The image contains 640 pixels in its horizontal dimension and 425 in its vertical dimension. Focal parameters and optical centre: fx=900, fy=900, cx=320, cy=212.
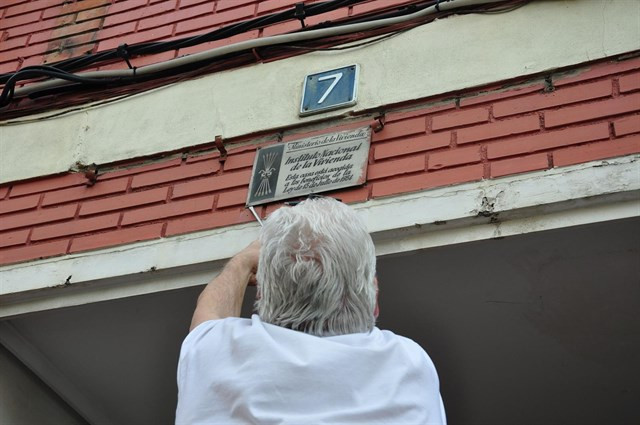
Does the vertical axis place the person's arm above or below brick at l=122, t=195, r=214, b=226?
below

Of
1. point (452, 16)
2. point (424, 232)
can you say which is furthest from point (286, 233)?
point (452, 16)

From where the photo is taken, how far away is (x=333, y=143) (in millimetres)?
3648

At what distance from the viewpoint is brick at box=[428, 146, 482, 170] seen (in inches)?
131

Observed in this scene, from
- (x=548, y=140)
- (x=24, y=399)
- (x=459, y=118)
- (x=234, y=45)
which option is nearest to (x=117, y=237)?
(x=24, y=399)

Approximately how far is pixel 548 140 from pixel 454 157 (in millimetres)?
348

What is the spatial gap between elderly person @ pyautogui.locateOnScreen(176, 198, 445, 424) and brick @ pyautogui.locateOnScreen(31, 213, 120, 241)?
172 centimetres

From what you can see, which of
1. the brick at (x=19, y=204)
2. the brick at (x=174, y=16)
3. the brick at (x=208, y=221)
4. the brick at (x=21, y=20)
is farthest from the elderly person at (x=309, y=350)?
the brick at (x=21, y=20)

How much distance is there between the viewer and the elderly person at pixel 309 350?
1.92m

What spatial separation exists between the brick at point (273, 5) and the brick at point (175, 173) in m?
0.96

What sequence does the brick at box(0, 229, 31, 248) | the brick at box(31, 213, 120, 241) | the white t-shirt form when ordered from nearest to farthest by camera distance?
the white t-shirt → the brick at box(31, 213, 120, 241) → the brick at box(0, 229, 31, 248)

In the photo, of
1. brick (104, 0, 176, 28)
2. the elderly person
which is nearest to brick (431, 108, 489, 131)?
the elderly person

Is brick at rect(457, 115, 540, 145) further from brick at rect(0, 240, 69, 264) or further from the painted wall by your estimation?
the painted wall

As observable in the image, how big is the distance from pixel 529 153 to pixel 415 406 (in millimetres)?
1536

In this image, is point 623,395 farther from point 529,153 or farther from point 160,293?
point 160,293
